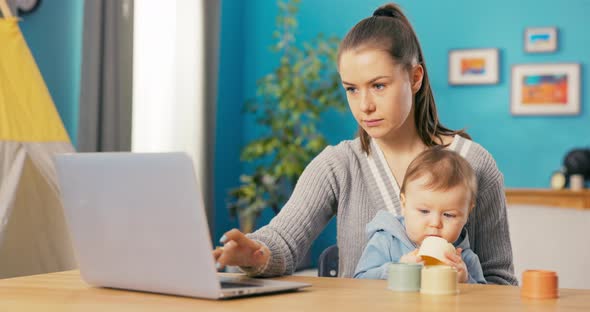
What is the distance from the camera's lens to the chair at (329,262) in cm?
197

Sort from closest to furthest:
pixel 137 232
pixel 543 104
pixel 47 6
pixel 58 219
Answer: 1. pixel 137 232
2. pixel 58 219
3. pixel 47 6
4. pixel 543 104

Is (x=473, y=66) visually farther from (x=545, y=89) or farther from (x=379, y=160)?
(x=379, y=160)

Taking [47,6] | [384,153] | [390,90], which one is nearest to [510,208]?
[384,153]

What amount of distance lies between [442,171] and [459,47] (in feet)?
13.6

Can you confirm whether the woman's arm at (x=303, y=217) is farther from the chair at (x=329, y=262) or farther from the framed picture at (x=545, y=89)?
the framed picture at (x=545, y=89)

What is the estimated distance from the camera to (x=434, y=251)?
55.7 inches

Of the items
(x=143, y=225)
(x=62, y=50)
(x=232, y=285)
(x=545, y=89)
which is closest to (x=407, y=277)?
(x=232, y=285)

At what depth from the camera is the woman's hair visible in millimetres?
1804

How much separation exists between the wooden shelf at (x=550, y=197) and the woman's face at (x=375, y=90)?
11.5 ft

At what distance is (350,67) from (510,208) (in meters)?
0.73

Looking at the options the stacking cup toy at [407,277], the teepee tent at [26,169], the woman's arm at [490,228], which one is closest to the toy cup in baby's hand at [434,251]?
the stacking cup toy at [407,277]

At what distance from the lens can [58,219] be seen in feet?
10.4

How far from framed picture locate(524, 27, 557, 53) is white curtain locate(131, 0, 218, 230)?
2.10 meters

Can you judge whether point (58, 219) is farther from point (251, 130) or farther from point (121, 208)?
point (251, 130)
